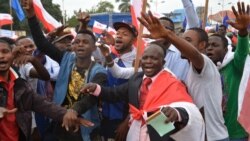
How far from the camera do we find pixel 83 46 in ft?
14.6

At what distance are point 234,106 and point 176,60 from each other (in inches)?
30.0

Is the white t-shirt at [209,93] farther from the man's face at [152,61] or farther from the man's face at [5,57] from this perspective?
the man's face at [5,57]

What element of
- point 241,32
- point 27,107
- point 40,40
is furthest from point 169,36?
point 40,40

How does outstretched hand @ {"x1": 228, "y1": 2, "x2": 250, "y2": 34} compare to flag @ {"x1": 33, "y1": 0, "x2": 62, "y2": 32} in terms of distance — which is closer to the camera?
outstretched hand @ {"x1": 228, "y1": 2, "x2": 250, "y2": 34}

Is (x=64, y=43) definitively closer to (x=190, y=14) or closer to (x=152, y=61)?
(x=190, y=14)

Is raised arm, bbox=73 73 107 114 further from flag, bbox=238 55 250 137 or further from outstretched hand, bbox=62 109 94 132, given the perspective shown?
flag, bbox=238 55 250 137

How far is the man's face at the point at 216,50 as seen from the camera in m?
4.61

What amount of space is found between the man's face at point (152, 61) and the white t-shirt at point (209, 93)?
27 cm

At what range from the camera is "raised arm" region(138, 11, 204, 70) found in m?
3.29

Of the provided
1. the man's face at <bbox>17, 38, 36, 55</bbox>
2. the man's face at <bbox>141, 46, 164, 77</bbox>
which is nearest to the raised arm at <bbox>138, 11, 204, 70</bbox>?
the man's face at <bbox>141, 46, 164, 77</bbox>

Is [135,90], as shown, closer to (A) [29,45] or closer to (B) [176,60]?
(B) [176,60]

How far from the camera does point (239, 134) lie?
423cm

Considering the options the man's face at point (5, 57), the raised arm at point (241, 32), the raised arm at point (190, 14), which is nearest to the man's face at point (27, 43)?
the man's face at point (5, 57)

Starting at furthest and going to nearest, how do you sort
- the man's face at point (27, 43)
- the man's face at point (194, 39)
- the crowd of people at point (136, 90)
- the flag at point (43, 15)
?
the flag at point (43, 15) → the man's face at point (27, 43) → the man's face at point (194, 39) → the crowd of people at point (136, 90)
